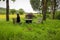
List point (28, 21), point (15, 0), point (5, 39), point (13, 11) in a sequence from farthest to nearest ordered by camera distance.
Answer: point (13, 11)
point (15, 0)
point (28, 21)
point (5, 39)

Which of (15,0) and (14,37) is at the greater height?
(15,0)

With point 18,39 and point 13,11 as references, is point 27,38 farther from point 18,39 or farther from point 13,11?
point 13,11

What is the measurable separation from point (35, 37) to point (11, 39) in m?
1.54

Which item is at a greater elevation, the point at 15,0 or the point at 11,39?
the point at 15,0

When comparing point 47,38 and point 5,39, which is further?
point 47,38

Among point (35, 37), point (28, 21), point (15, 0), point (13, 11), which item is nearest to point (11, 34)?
point (35, 37)

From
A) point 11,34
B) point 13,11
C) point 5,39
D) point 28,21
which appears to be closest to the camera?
point 5,39

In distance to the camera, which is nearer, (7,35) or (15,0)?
(7,35)

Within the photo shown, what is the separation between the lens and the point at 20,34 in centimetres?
1188

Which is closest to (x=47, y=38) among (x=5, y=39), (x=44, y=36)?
(x=44, y=36)

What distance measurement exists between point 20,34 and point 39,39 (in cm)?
117

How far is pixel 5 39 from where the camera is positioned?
35.6 ft

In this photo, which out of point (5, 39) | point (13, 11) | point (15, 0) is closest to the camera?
point (5, 39)

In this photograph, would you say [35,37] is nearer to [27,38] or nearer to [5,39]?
[27,38]
